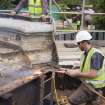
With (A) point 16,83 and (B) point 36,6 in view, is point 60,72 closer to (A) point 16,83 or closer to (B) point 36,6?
(A) point 16,83

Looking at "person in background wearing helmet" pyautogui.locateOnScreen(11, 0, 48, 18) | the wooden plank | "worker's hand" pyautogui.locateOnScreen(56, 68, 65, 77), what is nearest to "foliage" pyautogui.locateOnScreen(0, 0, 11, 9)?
"person in background wearing helmet" pyautogui.locateOnScreen(11, 0, 48, 18)

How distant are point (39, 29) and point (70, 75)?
0.82 m

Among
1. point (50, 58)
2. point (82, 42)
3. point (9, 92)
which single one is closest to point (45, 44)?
point (50, 58)

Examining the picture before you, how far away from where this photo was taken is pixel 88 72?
5734 millimetres

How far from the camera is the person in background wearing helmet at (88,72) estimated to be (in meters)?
5.69

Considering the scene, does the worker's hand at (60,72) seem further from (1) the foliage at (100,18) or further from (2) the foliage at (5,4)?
(2) the foliage at (5,4)

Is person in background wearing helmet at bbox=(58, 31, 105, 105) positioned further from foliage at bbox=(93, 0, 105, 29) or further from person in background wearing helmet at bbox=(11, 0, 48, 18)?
foliage at bbox=(93, 0, 105, 29)

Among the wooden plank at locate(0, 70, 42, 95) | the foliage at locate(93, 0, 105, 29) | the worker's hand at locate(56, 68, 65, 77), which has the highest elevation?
the foliage at locate(93, 0, 105, 29)

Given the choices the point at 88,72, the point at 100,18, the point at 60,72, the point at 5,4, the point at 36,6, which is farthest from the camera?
the point at 5,4

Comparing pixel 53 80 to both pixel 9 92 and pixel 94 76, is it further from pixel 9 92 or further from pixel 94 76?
pixel 9 92

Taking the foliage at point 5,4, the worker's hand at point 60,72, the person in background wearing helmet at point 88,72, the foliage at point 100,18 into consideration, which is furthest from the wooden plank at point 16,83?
the foliage at point 5,4

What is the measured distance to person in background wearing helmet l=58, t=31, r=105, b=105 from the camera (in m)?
5.69

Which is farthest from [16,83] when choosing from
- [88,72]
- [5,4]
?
[5,4]

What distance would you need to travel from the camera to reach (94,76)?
227 inches
